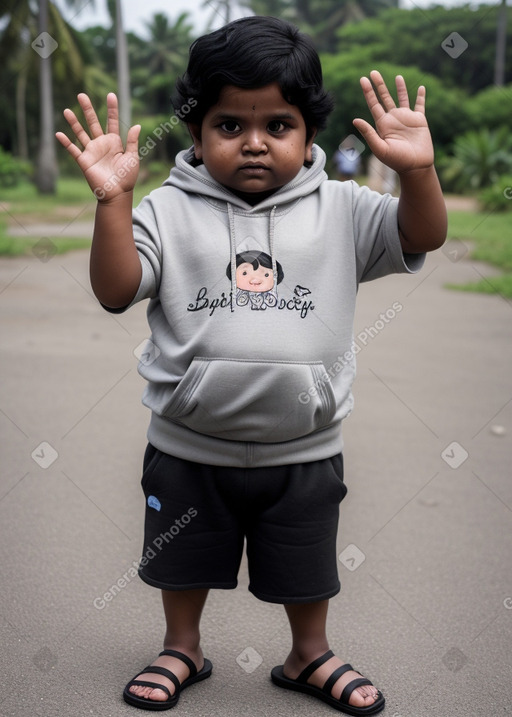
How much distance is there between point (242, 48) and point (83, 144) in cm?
39

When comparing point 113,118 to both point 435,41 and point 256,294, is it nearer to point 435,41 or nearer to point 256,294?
point 256,294

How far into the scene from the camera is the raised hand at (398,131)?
195 centimetres

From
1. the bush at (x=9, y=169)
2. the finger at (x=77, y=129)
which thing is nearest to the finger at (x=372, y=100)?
the finger at (x=77, y=129)

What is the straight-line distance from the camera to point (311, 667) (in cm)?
226

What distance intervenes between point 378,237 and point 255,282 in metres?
0.30

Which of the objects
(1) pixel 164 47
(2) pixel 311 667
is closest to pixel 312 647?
(2) pixel 311 667

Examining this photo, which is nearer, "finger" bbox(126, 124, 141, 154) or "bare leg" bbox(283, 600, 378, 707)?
"finger" bbox(126, 124, 141, 154)

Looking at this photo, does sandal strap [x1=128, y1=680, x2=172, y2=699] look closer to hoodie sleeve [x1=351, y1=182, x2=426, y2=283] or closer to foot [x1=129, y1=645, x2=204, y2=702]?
foot [x1=129, y1=645, x2=204, y2=702]

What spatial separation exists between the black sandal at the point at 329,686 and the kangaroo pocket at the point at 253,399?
1.98 ft

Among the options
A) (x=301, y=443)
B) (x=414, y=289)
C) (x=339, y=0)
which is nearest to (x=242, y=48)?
(x=301, y=443)

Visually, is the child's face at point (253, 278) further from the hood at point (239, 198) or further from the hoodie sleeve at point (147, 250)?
the hoodie sleeve at point (147, 250)

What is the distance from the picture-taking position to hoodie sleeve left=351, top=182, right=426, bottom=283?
81.4 inches

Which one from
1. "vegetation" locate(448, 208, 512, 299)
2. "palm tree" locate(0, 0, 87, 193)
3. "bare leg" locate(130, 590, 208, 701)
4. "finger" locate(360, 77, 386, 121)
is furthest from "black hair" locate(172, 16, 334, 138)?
"palm tree" locate(0, 0, 87, 193)

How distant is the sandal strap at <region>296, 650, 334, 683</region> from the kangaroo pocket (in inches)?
23.0
